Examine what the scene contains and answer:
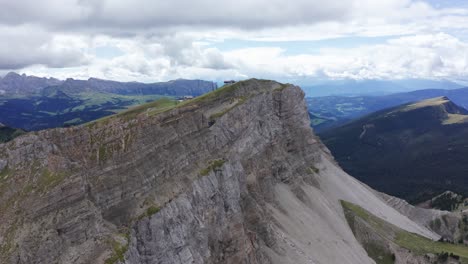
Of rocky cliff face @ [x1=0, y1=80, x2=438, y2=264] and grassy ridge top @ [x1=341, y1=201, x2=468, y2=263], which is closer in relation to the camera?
rocky cliff face @ [x1=0, y1=80, x2=438, y2=264]

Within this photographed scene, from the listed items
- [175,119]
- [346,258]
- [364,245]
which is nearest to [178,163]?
[175,119]

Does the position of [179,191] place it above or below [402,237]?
above

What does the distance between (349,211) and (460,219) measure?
73.4 metres

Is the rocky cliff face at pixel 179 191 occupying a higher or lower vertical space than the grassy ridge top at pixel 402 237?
higher

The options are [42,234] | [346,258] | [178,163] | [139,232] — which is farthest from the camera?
[346,258]

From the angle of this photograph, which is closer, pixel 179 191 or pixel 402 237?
pixel 179 191

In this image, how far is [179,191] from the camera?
84.1m

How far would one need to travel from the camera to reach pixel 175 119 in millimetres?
95875

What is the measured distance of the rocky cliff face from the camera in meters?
61.9

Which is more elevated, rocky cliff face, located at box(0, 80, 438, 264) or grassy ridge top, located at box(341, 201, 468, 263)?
rocky cliff face, located at box(0, 80, 438, 264)

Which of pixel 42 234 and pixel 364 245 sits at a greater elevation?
pixel 42 234

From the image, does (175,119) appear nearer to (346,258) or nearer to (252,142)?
(252,142)

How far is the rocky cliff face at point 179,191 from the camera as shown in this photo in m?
61.9

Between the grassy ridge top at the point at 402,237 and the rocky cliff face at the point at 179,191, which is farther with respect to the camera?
the grassy ridge top at the point at 402,237
